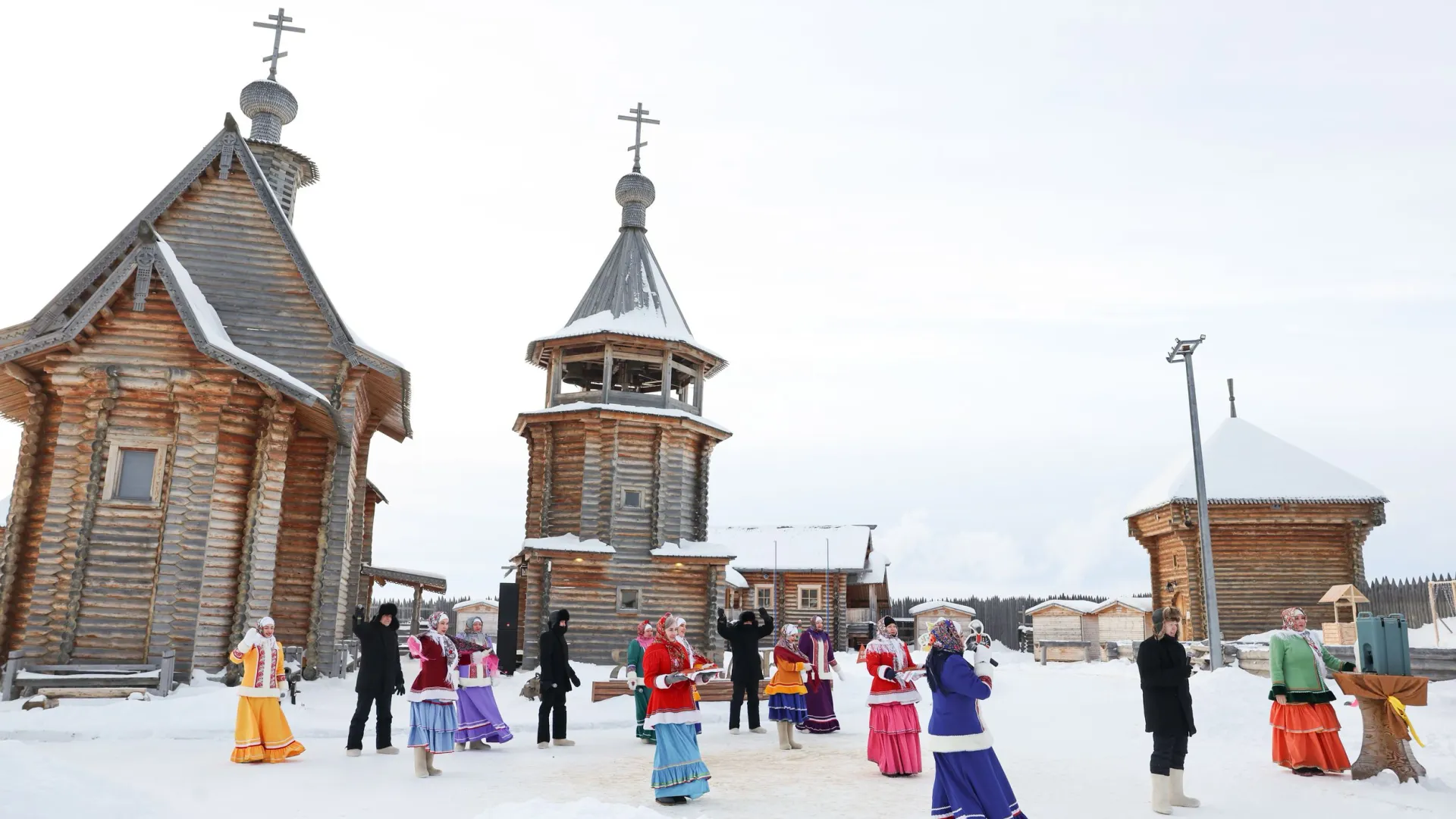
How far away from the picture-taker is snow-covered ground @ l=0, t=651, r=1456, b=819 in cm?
766

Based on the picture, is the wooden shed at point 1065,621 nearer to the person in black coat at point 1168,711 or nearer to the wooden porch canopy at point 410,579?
the wooden porch canopy at point 410,579

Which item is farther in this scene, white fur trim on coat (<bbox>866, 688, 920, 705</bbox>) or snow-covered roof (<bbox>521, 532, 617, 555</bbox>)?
snow-covered roof (<bbox>521, 532, 617, 555</bbox>)

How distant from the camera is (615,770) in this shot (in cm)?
1008

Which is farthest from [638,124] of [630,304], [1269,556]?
[1269,556]

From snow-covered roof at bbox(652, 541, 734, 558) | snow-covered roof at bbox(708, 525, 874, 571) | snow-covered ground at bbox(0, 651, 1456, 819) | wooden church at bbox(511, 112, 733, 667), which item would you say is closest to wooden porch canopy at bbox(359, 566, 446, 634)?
wooden church at bbox(511, 112, 733, 667)

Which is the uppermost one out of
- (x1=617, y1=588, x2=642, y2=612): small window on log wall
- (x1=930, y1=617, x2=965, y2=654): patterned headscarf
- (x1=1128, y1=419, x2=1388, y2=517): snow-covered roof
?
(x1=1128, y1=419, x2=1388, y2=517): snow-covered roof

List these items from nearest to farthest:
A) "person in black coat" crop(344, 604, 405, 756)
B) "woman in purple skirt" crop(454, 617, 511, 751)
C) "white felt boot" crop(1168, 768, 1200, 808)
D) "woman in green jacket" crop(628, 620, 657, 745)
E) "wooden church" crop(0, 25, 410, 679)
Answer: "white felt boot" crop(1168, 768, 1200, 808), "person in black coat" crop(344, 604, 405, 756), "woman in purple skirt" crop(454, 617, 511, 751), "woman in green jacket" crop(628, 620, 657, 745), "wooden church" crop(0, 25, 410, 679)

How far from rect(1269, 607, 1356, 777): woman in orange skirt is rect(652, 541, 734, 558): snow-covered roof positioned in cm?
1631

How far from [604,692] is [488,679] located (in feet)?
18.3

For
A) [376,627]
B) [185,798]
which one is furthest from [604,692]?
[185,798]

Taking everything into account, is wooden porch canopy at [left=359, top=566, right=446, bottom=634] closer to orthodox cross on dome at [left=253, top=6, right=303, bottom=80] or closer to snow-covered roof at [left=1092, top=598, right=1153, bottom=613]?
orthodox cross on dome at [left=253, top=6, right=303, bottom=80]

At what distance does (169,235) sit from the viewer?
18.2m

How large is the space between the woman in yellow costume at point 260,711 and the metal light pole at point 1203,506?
653 inches

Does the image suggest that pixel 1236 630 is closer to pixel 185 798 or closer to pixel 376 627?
pixel 376 627
